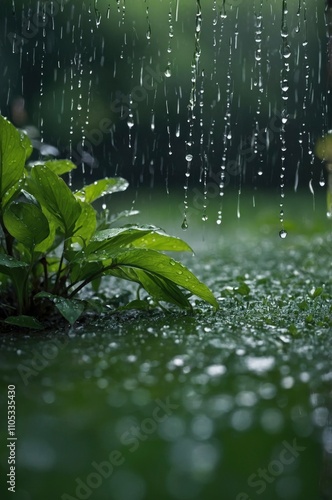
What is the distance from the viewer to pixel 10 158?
1738mm

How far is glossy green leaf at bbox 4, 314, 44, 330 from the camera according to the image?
1741 millimetres

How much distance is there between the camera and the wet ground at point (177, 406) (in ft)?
3.18

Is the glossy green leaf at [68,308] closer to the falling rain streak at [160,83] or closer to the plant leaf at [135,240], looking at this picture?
the plant leaf at [135,240]

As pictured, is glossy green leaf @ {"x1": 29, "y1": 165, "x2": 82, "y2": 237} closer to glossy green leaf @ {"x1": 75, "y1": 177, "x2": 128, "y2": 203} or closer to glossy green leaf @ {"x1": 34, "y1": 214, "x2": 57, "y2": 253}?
glossy green leaf @ {"x1": 34, "y1": 214, "x2": 57, "y2": 253}

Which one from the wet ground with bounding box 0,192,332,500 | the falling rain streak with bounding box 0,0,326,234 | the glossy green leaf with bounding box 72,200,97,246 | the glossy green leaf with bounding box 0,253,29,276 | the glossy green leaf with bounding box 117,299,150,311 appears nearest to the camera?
the wet ground with bounding box 0,192,332,500

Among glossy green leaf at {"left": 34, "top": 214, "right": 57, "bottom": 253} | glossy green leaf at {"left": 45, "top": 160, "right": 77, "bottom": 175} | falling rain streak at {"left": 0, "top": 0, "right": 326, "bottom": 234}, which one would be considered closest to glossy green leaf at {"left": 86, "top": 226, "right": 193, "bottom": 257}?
glossy green leaf at {"left": 34, "top": 214, "right": 57, "bottom": 253}

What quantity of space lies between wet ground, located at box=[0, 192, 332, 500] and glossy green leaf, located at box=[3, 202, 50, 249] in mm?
282

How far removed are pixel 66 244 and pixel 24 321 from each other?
0.26m

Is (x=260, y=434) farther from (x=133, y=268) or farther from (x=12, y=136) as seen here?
(x=12, y=136)

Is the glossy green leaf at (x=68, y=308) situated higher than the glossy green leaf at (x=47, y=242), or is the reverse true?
the glossy green leaf at (x=47, y=242)

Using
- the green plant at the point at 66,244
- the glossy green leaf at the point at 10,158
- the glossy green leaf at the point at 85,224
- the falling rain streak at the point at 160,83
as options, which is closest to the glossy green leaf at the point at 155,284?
the green plant at the point at 66,244

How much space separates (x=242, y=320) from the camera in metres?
1.80

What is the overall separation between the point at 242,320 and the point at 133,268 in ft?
1.14

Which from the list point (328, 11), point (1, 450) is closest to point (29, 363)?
point (1, 450)
